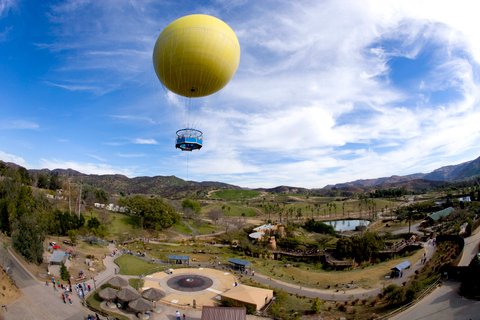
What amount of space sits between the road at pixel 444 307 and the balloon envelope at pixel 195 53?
25.1m

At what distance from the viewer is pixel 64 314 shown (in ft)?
68.5

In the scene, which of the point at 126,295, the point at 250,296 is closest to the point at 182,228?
the point at 126,295

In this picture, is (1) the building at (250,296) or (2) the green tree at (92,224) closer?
(1) the building at (250,296)

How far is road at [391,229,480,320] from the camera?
19359mm

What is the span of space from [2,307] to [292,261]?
41.6 meters

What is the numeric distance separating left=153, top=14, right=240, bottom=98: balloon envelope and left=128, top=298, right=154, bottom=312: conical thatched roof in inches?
757

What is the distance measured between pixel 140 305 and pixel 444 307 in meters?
25.5

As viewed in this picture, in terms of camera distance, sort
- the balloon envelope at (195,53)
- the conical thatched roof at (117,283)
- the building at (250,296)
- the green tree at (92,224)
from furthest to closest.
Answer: the green tree at (92,224) < the conical thatched roof at (117,283) < the building at (250,296) < the balloon envelope at (195,53)

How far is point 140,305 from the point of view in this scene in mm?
21531

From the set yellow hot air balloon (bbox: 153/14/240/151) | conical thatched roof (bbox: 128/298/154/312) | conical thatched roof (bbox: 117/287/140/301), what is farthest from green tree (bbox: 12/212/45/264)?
yellow hot air balloon (bbox: 153/14/240/151)

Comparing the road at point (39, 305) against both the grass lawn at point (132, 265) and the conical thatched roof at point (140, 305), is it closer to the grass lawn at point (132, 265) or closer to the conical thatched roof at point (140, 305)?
the conical thatched roof at point (140, 305)

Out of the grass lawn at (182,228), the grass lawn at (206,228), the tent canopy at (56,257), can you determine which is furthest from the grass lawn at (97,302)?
the grass lawn at (206,228)

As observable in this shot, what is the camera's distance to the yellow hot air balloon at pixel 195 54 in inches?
771

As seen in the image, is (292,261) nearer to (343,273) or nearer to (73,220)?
(343,273)
